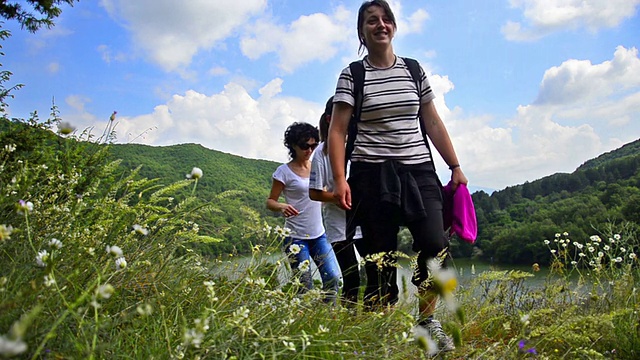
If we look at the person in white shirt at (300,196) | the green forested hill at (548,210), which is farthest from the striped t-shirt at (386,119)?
the green forested hill at (548,210)

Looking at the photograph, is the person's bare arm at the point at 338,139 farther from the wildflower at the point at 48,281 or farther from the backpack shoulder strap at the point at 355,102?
the wildflower at the point at 48,281

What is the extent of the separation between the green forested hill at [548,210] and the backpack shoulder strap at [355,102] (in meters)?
17.1

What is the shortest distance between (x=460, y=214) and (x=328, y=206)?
952mm

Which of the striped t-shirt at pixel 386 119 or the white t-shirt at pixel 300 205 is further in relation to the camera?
the white t-shirt at pixel 300 205

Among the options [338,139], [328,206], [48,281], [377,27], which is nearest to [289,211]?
[328,206]

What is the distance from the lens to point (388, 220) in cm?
313

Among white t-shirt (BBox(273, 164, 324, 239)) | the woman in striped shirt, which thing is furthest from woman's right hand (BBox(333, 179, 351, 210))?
white t-shirt (BBox(273, 164, 324, 239))

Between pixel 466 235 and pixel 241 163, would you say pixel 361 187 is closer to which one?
pixel 466 235

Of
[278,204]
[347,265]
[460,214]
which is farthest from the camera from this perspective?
[278,204]

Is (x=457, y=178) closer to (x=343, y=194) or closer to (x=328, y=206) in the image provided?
(x=343, y=194)

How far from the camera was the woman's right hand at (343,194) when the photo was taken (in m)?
3.01

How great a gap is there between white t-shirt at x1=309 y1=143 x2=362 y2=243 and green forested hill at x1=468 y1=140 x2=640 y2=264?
54.2 feet

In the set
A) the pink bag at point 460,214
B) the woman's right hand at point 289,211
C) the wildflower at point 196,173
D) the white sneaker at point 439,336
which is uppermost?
the wildflower at point 196,173

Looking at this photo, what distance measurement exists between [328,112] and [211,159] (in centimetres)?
7489
